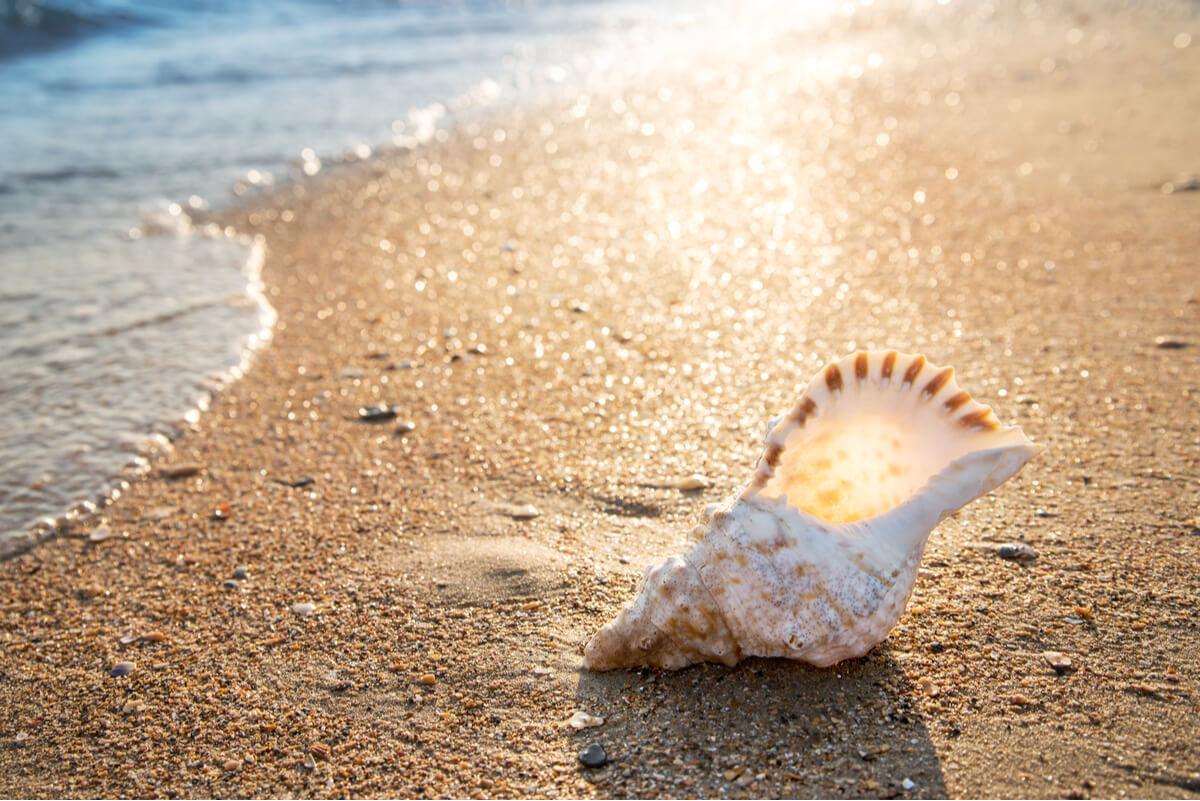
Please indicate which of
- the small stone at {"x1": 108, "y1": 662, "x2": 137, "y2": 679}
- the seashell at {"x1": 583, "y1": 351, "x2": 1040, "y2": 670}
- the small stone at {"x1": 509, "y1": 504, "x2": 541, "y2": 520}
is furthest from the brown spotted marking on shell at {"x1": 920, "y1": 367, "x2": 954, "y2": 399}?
the small stone at {"x1": 108, "y1": 662, "x2": 137, "y2": 679}

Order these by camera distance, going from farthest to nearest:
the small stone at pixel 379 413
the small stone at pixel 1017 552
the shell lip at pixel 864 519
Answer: the small stone at pixel 379 413
the small stone at pixel 1017 552
the shell lip at pixel 864 519

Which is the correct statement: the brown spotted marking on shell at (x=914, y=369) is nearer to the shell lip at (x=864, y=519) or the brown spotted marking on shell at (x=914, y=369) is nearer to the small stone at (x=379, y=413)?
the shell lip at (x=864, y=519)

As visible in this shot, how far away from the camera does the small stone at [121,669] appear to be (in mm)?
2760

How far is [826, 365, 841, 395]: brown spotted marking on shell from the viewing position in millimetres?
2213

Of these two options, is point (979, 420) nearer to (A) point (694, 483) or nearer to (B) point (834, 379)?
(B) point (834, 379)

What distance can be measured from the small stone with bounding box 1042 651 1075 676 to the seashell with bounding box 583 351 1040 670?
18.4 inches

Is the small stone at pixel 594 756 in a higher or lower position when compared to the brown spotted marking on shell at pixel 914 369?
lower

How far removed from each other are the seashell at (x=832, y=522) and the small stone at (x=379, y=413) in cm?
205

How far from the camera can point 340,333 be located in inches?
196

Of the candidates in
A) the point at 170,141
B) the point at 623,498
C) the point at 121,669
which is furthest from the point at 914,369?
the point at 170,141

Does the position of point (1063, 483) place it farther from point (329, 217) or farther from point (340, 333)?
point (329, 217)

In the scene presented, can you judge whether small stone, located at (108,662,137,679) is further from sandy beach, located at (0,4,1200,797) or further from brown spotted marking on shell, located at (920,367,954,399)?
brown spotted marking on shell, located at (920,367,954,399)

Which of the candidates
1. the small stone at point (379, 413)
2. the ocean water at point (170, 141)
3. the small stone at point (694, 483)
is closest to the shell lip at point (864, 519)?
the small stone at point (694, 483)

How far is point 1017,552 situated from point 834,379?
38.6 inches
